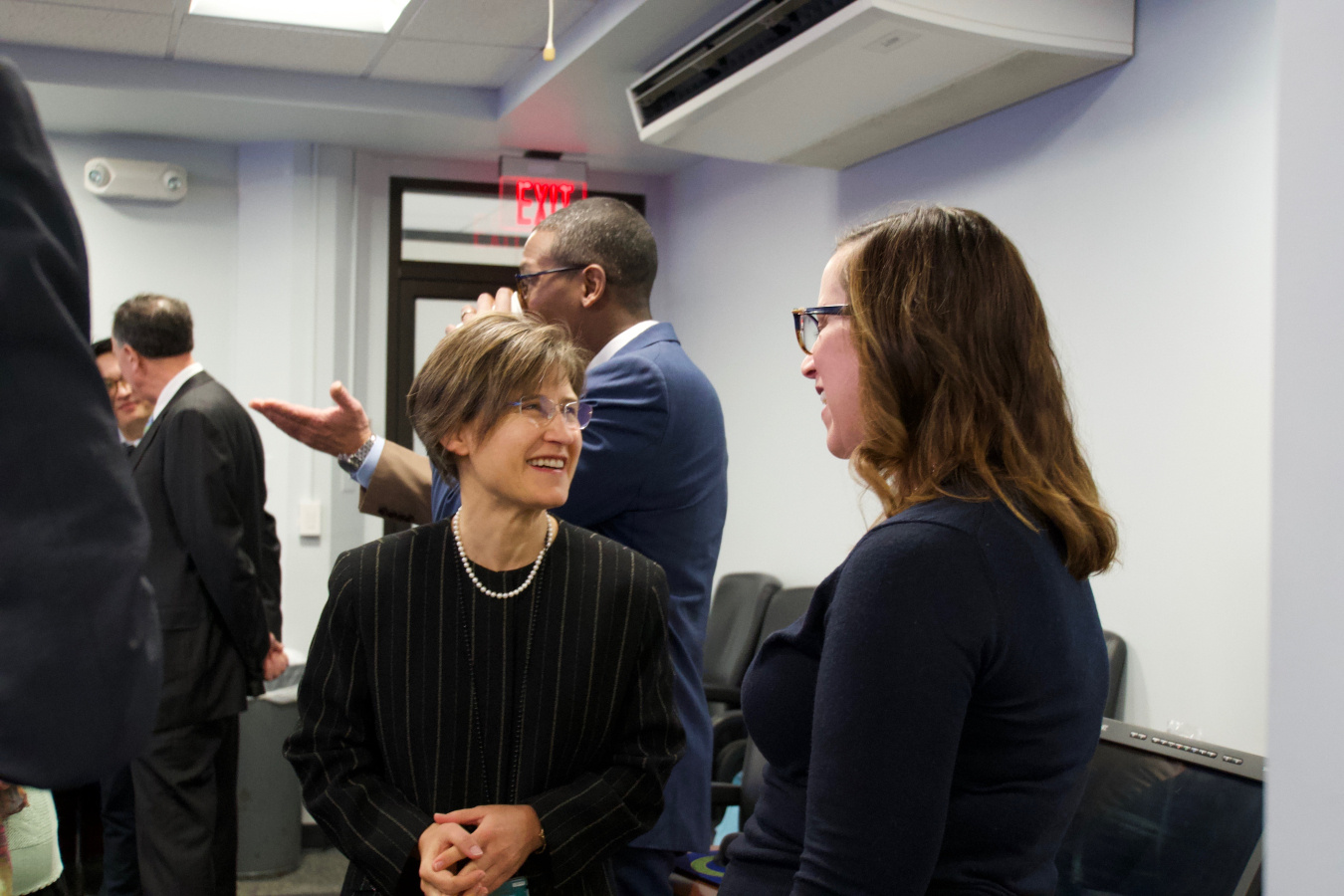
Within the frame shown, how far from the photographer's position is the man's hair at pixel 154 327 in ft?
9.86

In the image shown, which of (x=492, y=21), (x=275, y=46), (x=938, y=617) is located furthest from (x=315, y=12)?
(x=938, y=617)

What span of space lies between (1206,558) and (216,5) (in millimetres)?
3306

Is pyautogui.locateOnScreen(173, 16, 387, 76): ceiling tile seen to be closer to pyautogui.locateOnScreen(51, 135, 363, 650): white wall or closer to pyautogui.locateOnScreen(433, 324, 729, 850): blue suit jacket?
pyautogui.locateOnScreen(51, 135, 363, 650): white wall

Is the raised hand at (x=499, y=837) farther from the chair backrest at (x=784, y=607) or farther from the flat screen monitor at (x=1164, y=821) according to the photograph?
the chair backrest at (x=784, y=607)

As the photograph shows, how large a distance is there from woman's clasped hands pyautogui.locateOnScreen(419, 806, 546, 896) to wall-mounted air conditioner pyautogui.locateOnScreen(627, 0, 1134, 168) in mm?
1943

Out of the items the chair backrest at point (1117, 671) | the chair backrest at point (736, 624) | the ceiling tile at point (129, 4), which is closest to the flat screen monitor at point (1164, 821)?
the chair backrest at point (1117, 671)

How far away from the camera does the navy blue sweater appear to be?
0.91 m

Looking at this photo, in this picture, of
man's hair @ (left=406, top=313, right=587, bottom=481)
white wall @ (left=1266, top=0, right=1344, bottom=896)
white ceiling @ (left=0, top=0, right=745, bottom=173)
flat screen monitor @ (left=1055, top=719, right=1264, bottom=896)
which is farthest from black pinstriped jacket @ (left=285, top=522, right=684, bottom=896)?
white ceiling @ (left=0, top=0, right=745, bottom=173)

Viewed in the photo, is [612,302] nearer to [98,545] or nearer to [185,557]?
[98,545]

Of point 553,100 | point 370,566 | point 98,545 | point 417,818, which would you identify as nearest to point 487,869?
point 417,818

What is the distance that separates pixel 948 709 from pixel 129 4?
3.57 m

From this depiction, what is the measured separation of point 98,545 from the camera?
584 mm

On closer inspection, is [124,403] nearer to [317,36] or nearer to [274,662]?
[274,662]

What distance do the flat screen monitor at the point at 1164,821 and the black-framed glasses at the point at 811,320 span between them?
3.74 ft
